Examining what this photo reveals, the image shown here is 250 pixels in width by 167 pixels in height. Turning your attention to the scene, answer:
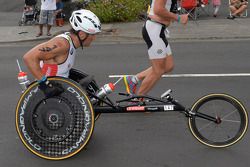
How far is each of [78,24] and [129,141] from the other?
5.20 ft

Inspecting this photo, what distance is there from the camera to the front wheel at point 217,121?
16.4ft

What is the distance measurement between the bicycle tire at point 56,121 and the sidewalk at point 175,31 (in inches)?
330

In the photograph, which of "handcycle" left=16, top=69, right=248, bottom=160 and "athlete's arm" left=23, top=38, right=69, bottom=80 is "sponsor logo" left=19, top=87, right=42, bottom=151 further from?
"athlete's arm" left=23, top=38, right=69, bottom=80

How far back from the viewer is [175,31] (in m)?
13.7

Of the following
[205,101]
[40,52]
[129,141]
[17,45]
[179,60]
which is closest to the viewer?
[40,52]

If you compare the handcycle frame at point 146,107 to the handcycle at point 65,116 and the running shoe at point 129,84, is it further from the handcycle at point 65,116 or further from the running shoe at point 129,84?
the running shoe at point 129,84

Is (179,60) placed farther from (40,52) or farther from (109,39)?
(40,52)

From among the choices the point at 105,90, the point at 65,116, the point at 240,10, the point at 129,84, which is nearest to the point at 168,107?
the point at 105,90

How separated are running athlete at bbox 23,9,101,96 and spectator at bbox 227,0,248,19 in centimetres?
1141

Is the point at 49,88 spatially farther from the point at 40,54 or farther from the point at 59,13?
the point at 59,13

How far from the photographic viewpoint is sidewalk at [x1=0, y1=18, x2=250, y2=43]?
42.6ft

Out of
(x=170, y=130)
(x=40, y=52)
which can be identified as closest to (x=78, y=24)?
(x=40, y=52)

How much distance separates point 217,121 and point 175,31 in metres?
8.86

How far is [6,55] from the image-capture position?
36.7 feet
